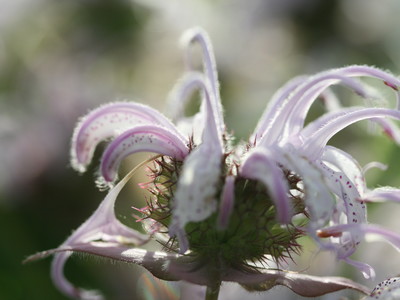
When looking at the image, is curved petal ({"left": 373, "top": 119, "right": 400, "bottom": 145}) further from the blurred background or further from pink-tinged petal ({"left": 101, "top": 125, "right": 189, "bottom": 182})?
the blurred background

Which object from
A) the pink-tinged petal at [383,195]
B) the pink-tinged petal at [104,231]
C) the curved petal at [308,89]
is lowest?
the pink-tinged petal at [104,231]

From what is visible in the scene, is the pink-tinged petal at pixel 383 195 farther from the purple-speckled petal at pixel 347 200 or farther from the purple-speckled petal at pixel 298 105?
the purple-speckled petal at pixel 298 105

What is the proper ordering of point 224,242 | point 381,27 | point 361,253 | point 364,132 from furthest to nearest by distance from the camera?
point 381,27 < point 364,132 < point 361,253 < point 224,242

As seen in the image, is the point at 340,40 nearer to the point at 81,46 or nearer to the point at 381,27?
the point at 381,27

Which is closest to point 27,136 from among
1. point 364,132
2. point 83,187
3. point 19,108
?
point 19,108

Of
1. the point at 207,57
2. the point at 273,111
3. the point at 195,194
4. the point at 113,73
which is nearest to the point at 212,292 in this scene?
the point at 195,194

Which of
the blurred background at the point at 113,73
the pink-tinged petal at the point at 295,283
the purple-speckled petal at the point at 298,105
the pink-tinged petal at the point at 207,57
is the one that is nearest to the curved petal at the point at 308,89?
the purple-speckled petal at the point at 298,105
